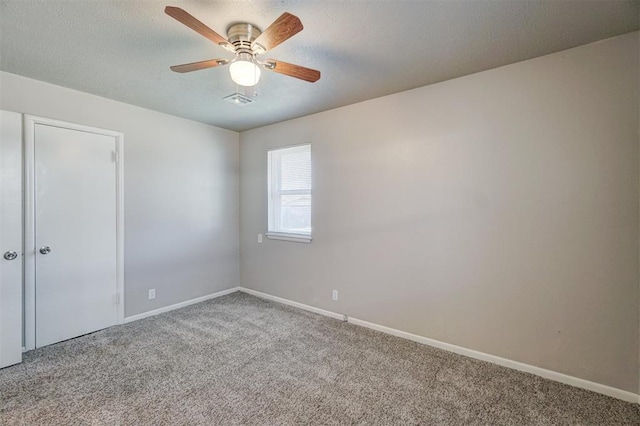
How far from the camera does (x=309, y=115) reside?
12.0ft

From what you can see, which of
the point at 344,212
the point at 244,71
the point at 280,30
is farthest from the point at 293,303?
the point at 280,30

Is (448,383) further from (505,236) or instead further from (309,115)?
(309,115)

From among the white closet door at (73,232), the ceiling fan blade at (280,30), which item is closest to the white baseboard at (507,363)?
the white closet door at (73,232)

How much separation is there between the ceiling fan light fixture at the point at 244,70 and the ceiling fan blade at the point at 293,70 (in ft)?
0.31

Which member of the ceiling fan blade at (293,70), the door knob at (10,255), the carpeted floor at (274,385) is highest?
the ceiling fan blade at (293,70)

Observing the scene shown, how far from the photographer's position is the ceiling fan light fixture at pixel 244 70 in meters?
1.79

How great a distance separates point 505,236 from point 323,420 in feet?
6.40

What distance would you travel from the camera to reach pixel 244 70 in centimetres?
179

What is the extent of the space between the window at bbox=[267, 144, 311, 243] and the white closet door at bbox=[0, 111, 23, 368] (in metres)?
2.47

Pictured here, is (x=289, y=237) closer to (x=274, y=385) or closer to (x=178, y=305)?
(x=178, y=305)

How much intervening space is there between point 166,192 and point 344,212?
7.31 ft

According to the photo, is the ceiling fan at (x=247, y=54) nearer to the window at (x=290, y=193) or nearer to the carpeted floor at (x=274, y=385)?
A: the window at (x=290, y=193)

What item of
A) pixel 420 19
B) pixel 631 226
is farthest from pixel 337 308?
pixel 420 19

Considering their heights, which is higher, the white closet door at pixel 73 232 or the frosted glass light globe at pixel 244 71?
the frosted glass light globe at pixel 244 71
